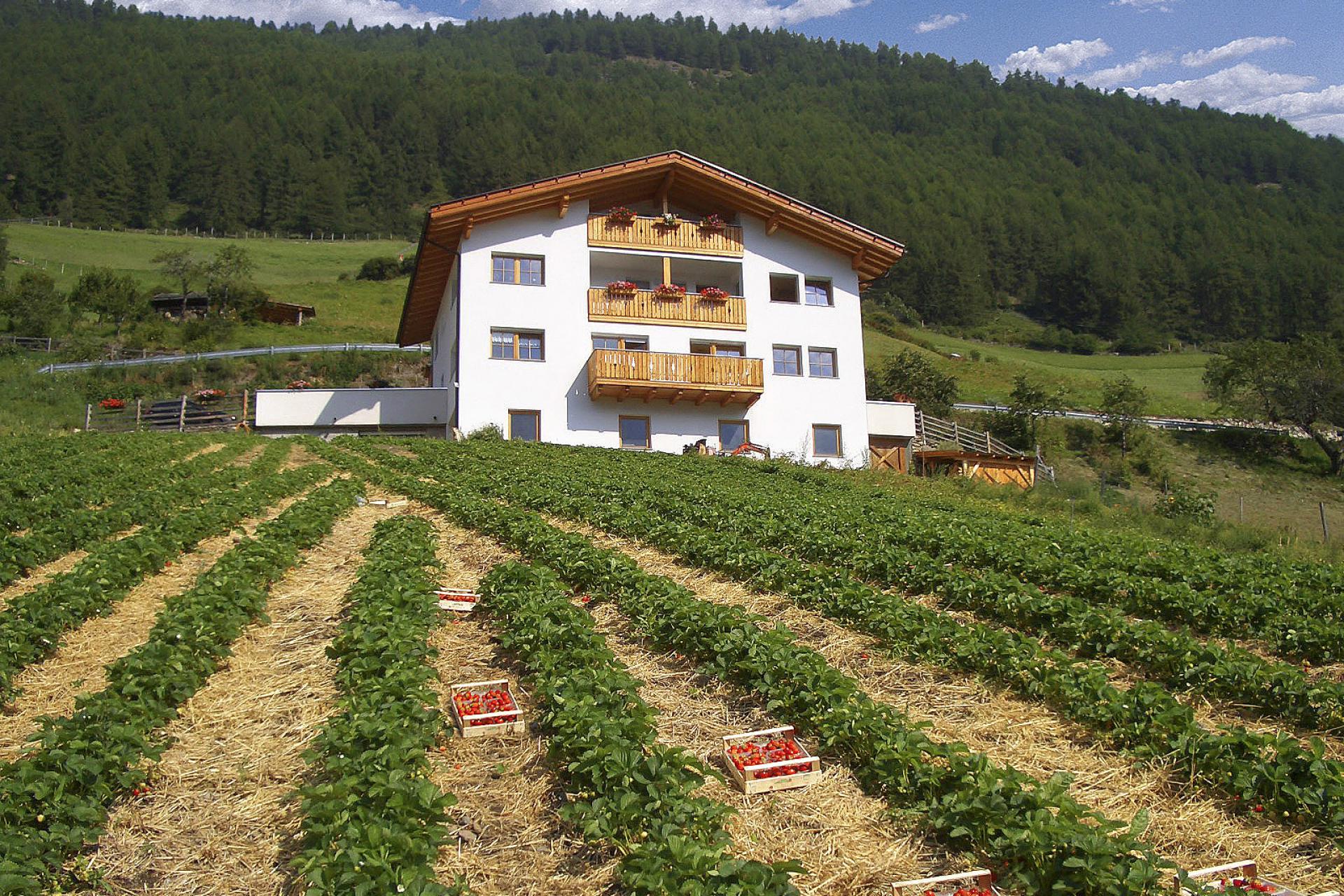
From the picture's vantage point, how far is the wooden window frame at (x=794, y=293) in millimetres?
36250

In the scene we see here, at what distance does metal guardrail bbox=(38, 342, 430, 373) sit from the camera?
51062mm

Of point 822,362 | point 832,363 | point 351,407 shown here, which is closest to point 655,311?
point 822,362

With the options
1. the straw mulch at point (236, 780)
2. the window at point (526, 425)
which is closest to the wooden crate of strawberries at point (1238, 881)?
the straw mulch at point (236, 780)

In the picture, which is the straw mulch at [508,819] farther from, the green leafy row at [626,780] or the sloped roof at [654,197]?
the sloped roof at [654,197]

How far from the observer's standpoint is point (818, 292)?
3675cm

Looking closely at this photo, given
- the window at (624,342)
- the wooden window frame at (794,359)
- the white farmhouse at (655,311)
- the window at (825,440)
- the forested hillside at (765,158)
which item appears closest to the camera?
the white farmhouse at (655,311)

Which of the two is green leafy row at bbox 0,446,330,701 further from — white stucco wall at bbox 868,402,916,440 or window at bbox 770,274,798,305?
white stucco wall at bbox 868,402,916,440

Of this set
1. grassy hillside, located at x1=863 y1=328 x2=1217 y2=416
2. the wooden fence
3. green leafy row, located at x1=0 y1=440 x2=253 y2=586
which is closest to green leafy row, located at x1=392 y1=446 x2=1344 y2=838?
green leafy row, located at x1=0 y1=440 x2=253 y2=586

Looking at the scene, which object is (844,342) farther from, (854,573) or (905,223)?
(905,223)

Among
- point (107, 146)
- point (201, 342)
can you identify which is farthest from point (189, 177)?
point (201, 342)

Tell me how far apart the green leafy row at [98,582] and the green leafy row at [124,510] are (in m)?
0.61

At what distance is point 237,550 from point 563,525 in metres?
6.01

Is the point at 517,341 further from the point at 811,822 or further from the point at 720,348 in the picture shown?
the point at 811,822

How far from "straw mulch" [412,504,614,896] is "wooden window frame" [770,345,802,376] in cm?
2661
